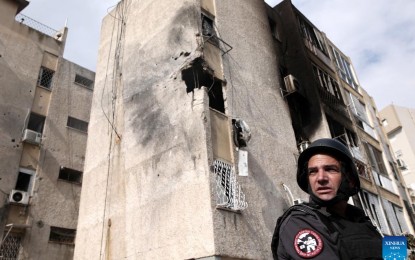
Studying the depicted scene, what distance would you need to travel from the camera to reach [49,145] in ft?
53.2

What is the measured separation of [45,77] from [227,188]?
13024 mm

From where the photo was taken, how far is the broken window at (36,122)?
53.5ft

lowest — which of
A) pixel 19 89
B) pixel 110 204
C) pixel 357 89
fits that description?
pixel 110 204

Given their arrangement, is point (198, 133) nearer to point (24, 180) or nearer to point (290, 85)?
point (290, 85)

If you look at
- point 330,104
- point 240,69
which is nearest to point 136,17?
point 240,69

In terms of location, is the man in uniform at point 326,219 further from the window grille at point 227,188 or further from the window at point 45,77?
the window at point 45,77

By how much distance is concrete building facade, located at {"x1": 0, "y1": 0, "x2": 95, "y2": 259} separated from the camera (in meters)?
14.0

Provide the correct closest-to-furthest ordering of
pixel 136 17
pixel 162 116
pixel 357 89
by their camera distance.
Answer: pixel 162 116, pixel 136 17, pixel 357 89

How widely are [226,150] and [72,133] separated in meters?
10.7

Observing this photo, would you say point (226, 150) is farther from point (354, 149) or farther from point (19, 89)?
point (19, 89)

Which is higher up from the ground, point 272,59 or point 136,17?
point 136,17

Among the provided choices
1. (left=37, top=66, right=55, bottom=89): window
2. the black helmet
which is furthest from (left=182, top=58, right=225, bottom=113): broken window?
(left=37, top=66, right=55, bottom=89): window

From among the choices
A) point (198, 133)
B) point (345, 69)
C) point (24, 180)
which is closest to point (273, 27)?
point (345, 69)

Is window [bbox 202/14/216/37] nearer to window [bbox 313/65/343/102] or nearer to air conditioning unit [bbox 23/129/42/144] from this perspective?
window [bbox 313/65/343/102]
